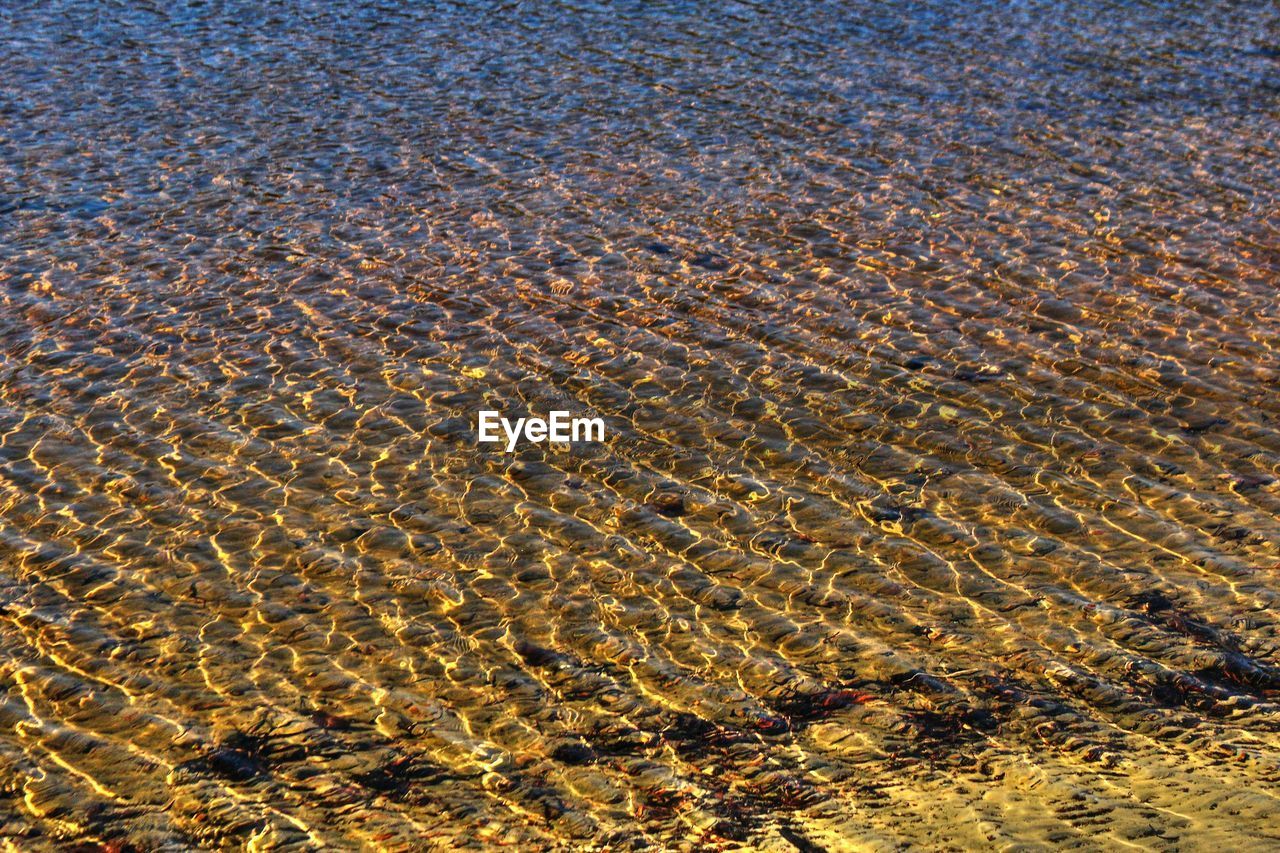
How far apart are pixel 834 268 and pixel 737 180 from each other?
7.39 ft

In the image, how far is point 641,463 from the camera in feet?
28.5

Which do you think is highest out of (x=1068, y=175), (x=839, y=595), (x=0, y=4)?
(x=1068, y=175)

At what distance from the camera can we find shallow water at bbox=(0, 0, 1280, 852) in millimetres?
6074

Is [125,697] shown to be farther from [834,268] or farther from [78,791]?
[834,268]

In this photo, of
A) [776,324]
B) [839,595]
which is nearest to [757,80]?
[776,324]

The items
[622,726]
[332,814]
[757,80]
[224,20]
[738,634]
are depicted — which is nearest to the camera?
[332,814]

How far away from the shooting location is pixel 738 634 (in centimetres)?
706

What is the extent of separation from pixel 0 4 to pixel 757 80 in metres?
11.2

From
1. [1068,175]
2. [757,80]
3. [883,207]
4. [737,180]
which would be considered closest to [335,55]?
[757,80]

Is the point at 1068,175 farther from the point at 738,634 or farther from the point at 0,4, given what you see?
the point at 0,4

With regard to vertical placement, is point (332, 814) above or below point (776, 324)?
below

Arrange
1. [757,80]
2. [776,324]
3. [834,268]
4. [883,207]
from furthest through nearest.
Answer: [757,80]
[883,207]
[834,268]
[776,324]

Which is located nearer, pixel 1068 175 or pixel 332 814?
pixel 332 814

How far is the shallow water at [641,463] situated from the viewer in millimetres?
6074
